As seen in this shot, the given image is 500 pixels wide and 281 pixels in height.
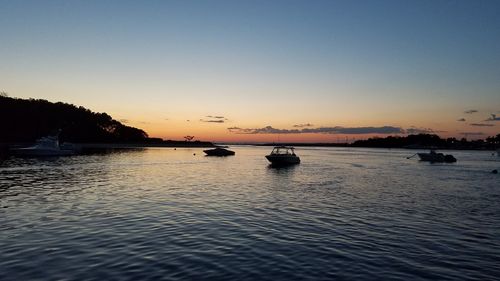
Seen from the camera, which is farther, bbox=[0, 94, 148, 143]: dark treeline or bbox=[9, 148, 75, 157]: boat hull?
bbox=[0, 94, 148, 143]: dark treeline

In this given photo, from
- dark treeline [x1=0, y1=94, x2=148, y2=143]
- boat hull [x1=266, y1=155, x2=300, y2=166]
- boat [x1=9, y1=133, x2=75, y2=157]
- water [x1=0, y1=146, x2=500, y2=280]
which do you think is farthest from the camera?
dark treeline [x1=0, y1=94, x2=148, y2=143]

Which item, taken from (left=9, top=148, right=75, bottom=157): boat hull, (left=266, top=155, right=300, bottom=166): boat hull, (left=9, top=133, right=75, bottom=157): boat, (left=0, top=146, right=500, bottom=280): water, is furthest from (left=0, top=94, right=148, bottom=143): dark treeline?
(left=0, top=146, right=500, bottom=280): water

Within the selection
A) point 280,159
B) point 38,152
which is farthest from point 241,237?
point 38,152

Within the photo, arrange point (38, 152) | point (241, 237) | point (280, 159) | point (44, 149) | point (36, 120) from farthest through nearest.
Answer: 1. point (36, 120)
2. point (44, 149)
3. point (38, 152)
4. point (280, 159)
5. point (241, 237)

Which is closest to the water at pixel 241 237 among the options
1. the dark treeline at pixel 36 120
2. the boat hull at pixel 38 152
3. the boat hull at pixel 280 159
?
the boat hull at pixel 280 159

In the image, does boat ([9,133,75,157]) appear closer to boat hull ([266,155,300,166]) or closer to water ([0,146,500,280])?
boat hull ([266,155,300,166])

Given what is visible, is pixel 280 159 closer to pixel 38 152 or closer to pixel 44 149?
pixel 44 149

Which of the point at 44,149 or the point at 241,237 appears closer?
the point at 241,237

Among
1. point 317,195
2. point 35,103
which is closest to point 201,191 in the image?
point 317,195

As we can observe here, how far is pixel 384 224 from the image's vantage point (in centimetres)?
2016

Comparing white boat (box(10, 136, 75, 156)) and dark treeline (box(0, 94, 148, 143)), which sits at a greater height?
dark treeline (box(0, 94, 148, 143))

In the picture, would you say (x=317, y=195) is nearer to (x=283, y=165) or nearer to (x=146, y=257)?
(x=146, y=257)

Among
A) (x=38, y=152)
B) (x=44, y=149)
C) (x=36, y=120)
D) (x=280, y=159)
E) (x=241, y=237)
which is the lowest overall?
(x=241, y=237)

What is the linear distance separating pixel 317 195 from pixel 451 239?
1564 cm
